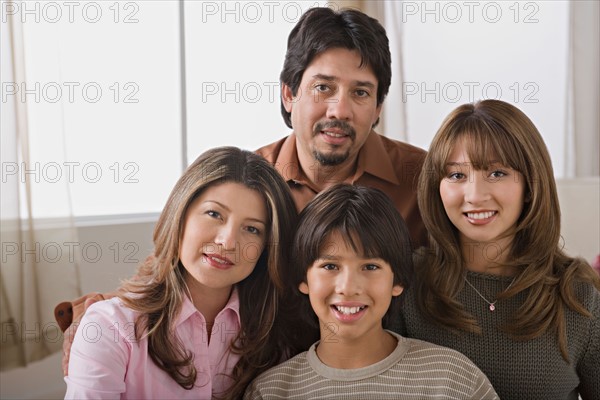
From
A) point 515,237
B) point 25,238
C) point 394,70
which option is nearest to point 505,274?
point 515,237

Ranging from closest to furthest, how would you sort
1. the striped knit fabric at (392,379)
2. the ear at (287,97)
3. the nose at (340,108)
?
the striped knit fabric at (392,379), the nose at (340,108), the ear at (287,97)

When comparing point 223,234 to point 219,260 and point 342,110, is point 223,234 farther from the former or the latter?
point 342,110

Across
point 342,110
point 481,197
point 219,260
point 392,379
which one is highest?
point 342,110

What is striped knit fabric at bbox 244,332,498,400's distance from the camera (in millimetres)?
1364

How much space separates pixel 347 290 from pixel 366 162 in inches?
25.9

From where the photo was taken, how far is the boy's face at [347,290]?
1386 millimetres

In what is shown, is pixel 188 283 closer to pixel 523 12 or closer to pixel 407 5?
pixel 407 5

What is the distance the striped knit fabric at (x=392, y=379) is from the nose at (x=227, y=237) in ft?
0.85

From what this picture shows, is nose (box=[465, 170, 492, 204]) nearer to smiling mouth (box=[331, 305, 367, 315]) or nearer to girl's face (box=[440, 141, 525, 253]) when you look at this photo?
girl's face (box=[440, 141, 525, 253])

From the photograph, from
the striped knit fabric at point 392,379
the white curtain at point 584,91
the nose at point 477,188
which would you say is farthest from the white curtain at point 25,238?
the white curtain at point 584,91

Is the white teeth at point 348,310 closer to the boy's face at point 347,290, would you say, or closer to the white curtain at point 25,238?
the boy's face at point 347,290

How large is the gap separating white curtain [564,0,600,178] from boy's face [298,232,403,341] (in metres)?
2.33

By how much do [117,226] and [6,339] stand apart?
53 cm

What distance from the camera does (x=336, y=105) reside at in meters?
1.91
